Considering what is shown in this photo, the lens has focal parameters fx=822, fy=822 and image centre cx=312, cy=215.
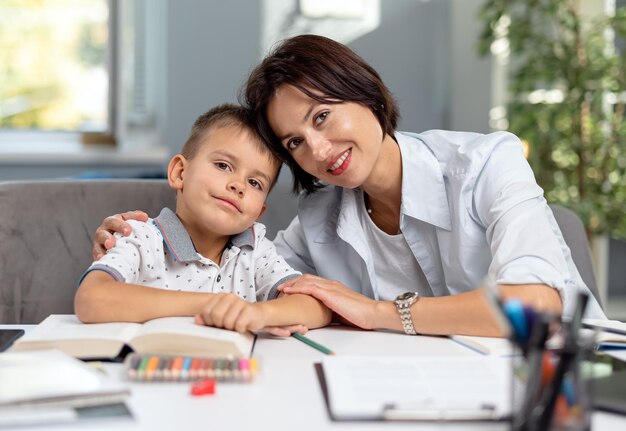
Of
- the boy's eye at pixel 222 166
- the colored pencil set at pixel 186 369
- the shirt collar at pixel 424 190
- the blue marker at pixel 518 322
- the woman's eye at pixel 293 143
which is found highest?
the blue marker at pixel 518 322

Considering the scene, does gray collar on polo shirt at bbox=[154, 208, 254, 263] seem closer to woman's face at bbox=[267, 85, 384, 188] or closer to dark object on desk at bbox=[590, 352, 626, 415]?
woman's face at bbox=[267, 85, 384, 188]

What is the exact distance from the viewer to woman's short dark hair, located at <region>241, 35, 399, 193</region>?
1450 mm

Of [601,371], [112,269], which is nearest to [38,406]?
[112,269]

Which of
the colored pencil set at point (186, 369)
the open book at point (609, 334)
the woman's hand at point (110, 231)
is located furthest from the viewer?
the woman's hand at point (110, 231)

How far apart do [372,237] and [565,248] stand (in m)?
0.37

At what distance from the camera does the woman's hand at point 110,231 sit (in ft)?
4.34

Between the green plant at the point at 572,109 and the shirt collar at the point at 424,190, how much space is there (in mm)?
1839

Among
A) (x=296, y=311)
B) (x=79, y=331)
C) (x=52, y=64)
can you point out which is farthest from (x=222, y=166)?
(x=52, y=64)

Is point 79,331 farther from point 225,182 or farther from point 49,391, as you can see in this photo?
point 225,182

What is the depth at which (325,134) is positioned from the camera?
145cm

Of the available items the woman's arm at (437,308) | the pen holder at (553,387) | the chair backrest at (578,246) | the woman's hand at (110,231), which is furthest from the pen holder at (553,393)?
the chair backrest at (578,246)

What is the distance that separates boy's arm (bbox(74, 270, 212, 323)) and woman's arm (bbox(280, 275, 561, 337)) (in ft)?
0.63

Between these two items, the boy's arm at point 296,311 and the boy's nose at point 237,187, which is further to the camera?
the boy's nose at point 237,187

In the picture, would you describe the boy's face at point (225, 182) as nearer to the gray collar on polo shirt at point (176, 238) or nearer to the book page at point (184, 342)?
the gray collar on polo shirt at point (176, 238)
